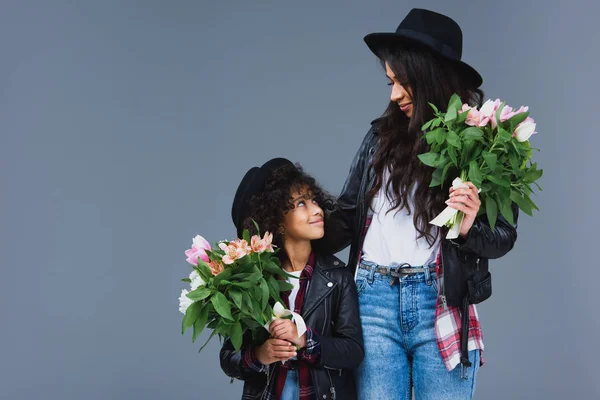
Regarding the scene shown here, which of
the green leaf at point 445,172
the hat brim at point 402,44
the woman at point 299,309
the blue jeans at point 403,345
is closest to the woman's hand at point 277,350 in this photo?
the woman at point 299,309

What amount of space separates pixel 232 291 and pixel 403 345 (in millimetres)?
709

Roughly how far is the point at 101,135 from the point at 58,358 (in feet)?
4.76

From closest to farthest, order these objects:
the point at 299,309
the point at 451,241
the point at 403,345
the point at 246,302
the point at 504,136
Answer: the point at 504,136 → the point at 246,302 → the point at 451,241 → the point at 403,345 → the point at 299,309

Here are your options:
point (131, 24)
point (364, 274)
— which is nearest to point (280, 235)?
point (364, 274)

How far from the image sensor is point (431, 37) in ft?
11.1

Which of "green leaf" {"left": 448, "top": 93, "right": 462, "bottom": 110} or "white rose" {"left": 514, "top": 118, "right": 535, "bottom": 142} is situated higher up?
"green leaf" {"left": 448, "top": 93, "right": 462, "bottom": 110}

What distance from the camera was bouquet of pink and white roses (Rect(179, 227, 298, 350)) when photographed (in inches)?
123

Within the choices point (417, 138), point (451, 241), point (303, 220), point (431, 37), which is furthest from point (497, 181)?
point (303, 220)

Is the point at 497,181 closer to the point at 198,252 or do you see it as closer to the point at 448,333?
the point at 448,333

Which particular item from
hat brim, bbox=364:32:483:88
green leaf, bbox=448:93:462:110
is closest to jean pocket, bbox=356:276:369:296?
green leaf, bbox=448:93:462:110

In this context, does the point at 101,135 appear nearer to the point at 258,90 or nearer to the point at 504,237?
the point at 258,90

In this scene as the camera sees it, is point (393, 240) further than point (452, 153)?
Yes

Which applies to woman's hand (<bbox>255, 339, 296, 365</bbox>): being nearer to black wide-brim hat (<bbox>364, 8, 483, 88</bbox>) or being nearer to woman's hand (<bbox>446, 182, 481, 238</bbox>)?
woman's hand (<bbox>446, 182, 481, 238</bbox>)

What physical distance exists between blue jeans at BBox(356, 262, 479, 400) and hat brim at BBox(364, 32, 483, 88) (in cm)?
79
